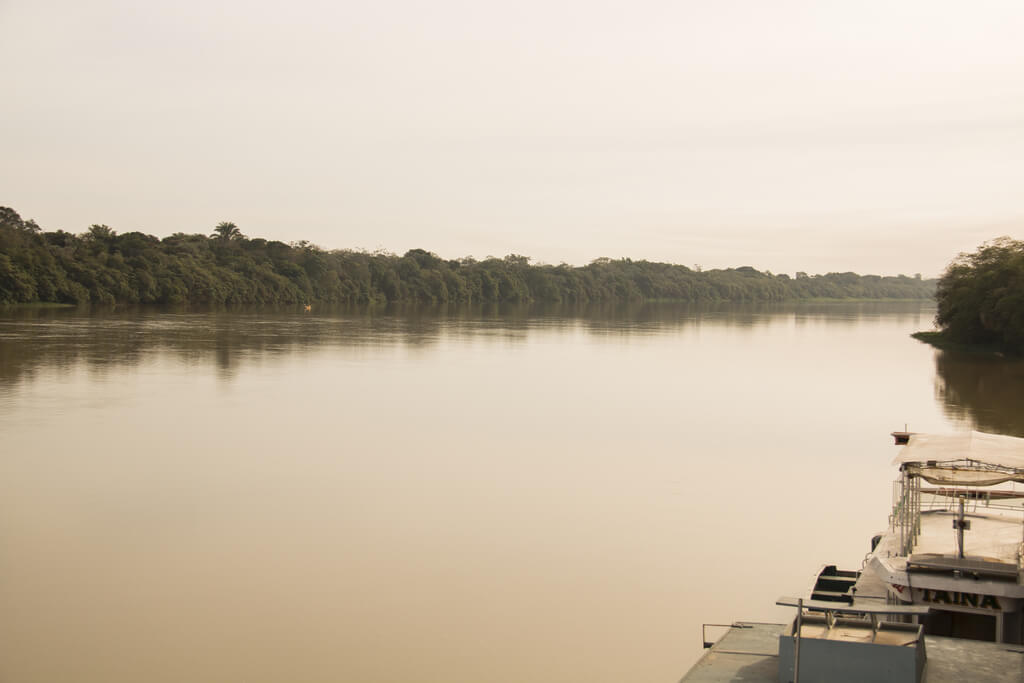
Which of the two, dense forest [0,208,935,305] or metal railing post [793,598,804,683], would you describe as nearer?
metal railing post [793,598,804,683]

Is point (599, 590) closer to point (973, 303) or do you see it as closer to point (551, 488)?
point (551, 488)

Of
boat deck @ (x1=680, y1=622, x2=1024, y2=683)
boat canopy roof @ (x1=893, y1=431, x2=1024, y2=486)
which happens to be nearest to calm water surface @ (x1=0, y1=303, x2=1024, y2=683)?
boat deck @ (x1=680, y1=622, x2=1024, y2=683)

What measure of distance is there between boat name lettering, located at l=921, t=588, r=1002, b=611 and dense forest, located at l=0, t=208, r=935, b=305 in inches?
2311

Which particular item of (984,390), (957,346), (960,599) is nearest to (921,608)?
(960,599)

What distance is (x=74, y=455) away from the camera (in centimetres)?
1526

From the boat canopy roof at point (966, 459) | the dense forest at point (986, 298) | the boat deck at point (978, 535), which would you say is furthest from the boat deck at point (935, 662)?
the dense forest at point (986, 298)

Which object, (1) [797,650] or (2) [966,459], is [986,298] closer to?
(2) [966,459]

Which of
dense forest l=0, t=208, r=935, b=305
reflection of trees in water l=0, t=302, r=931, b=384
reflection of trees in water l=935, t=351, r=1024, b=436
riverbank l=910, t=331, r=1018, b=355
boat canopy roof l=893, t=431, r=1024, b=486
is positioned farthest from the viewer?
dense forest l=0, t=208, r=935, b=305

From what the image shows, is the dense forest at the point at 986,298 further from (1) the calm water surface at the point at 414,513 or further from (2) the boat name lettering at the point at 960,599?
(2) the boat name lettering at the point at 960,599

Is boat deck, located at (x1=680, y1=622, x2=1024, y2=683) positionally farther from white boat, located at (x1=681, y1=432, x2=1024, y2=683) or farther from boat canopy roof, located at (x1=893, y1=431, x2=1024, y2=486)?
boat canopy roof, located at (x1=893, y1=431, x2=1024, y2=486)

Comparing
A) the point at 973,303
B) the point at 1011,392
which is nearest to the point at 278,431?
the point at 1011,392

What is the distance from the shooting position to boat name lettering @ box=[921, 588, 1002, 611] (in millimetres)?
7086

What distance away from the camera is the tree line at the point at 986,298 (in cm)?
3722

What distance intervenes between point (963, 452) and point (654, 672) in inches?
→ 136
